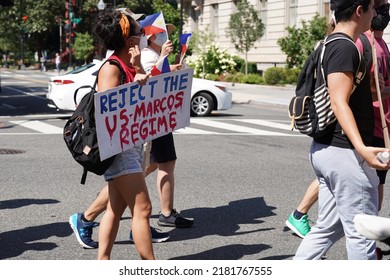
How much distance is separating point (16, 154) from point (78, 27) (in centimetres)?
6329

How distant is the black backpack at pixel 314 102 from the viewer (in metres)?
4.28

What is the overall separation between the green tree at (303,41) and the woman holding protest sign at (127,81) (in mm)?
29186

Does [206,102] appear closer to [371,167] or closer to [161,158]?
[161,158]

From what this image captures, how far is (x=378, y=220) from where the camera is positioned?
9.74ft

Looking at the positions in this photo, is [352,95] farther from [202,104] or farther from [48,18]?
[48,18]

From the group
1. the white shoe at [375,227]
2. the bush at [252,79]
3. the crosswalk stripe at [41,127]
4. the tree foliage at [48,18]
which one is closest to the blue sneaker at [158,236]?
the white shoe at [375,227]

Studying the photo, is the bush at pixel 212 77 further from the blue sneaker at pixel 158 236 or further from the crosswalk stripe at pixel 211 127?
the blue sneaker at pixel 158 236

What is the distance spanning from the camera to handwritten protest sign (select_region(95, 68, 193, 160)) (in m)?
4.78

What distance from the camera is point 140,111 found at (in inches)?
201

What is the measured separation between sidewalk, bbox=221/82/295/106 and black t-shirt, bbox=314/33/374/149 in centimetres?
1972

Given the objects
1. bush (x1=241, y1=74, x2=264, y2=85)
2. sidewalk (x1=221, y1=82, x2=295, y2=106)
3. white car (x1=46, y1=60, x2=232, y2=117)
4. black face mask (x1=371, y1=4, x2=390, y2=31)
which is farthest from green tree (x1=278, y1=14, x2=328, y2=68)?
black face mask (x1=371, y1=4, x2=390, y2=31)

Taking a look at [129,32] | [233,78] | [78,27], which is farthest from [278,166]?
[78,27]

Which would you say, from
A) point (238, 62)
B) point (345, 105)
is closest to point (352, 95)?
point (345, 105)

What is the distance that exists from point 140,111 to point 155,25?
158 centimetres
